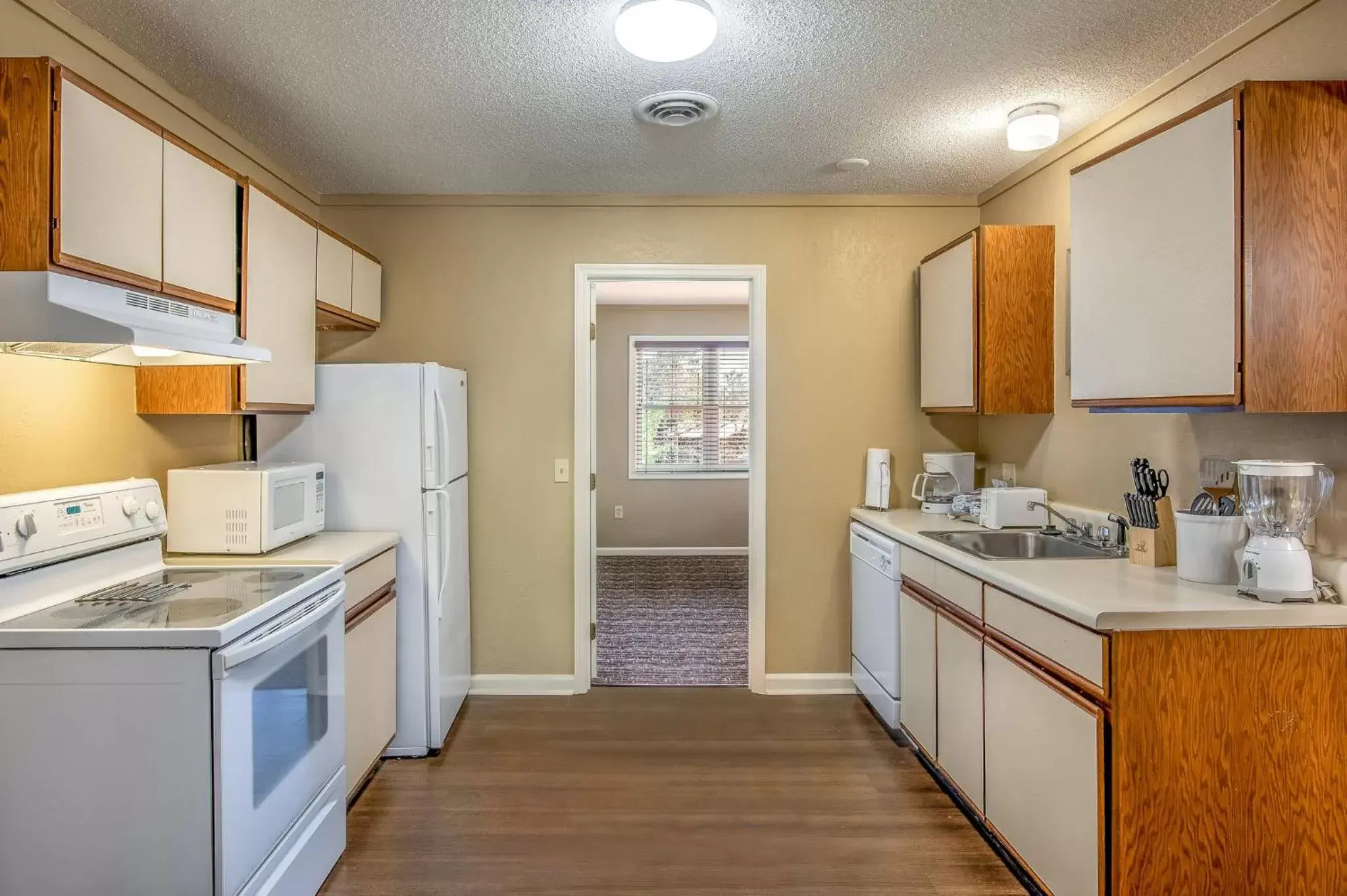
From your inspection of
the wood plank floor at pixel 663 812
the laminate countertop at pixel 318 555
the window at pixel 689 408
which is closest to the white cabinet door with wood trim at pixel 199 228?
the laminate countertop at pixel 318 555

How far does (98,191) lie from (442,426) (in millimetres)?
1490

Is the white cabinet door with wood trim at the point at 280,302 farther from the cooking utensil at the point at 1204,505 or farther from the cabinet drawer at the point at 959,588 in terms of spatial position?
the cooking utensil at the point at 1204,505

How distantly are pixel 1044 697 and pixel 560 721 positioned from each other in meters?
2.08

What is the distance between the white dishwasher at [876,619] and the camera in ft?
10.2

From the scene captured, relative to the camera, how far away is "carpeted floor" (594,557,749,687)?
399 cm

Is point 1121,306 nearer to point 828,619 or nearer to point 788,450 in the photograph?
point 788,450

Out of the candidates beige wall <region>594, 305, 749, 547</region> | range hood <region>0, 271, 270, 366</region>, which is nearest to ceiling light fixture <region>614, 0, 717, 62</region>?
range hood <region>0, 271, 270, 366</region>

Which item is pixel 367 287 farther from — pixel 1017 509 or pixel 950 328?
pixel 1017 509

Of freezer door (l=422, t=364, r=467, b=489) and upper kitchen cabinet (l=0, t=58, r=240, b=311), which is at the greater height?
upper kitchen cabinet (l=0, t=58, r=240, b=311)

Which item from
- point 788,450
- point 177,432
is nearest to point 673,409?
point 788,450

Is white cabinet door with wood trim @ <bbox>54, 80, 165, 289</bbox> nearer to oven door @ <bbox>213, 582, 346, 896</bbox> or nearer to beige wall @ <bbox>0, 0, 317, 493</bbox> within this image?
beige wall @ <bbox>0, 0, 317, 493</bbox>

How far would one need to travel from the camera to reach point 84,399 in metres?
2.15

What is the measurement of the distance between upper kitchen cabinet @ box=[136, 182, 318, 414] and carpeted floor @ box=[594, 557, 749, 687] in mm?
2076

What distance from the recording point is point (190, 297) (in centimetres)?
210
